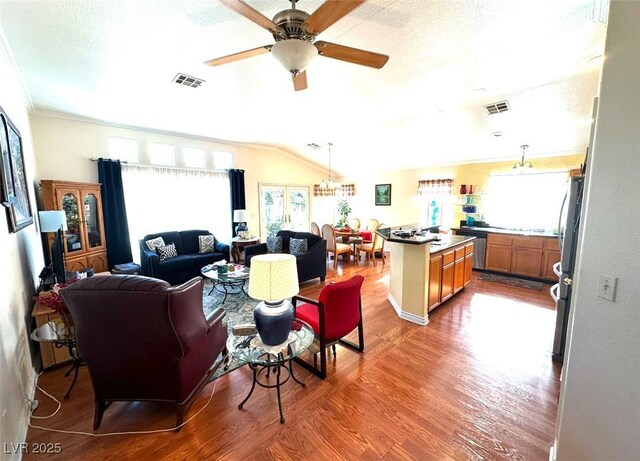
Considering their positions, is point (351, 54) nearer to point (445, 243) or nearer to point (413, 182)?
point (445, 243)

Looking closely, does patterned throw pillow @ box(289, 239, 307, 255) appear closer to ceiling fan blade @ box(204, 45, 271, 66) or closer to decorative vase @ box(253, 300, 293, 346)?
decorative vase @ box(253, 300, 293, 346)

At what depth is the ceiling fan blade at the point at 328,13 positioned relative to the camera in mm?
1324

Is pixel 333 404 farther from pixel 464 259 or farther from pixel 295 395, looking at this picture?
pixel 464 259

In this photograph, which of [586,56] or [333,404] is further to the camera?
[586,56]

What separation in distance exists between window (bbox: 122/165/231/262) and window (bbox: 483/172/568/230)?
5923mm

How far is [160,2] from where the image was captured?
1.87m

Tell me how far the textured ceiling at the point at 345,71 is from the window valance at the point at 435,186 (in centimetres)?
99

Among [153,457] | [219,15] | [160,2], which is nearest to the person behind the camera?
[153,457]

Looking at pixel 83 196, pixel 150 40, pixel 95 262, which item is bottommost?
pixel 95 262

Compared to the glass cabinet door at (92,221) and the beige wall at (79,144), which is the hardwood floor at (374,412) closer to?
the glass cabinet door at (92,221)

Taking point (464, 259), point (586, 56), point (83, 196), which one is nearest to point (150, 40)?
point (83, 196)

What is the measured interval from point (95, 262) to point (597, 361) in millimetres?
5719

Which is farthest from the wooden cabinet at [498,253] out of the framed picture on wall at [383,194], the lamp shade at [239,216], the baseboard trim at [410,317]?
the lamp shade at [239,216]

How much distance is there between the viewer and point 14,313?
194cm
